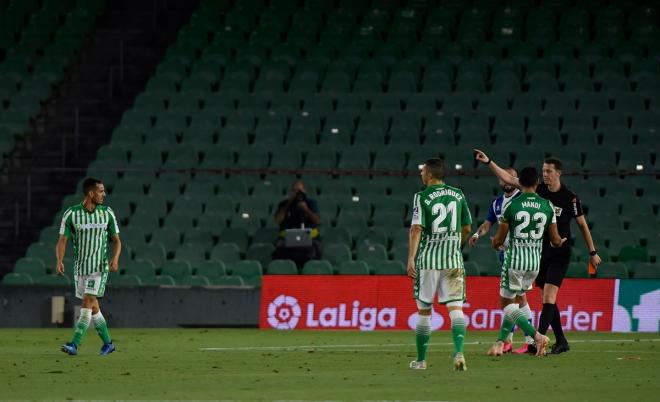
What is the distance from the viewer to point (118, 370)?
554 inches

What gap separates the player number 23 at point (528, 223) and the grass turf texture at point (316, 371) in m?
1.42

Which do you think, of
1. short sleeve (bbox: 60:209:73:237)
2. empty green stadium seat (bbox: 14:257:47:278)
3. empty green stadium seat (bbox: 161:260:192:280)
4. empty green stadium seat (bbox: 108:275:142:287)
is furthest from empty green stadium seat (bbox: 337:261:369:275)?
short sleeve (bbox: 60:209:73:237)

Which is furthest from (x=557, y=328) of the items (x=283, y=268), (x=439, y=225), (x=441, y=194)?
(x=283, y=268)

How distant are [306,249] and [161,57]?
9.44 m

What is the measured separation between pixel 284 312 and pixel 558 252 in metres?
7.41

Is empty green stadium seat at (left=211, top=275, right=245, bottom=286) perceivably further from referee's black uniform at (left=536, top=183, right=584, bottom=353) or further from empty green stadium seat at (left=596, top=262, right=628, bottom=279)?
referee's black uniform at (left=536, top=183, right=584, bottom=353)

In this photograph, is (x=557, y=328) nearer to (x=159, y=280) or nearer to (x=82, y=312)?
(x=82, y=312)

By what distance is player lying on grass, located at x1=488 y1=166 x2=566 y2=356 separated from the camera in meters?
15.6

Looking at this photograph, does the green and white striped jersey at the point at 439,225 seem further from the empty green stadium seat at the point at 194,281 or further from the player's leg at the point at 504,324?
the empty green stadium seat at the point at 194,281

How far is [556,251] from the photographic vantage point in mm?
16531

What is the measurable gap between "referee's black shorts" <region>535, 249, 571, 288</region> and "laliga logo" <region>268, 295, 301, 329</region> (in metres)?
7.06

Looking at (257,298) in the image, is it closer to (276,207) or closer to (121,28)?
A: (276,207)

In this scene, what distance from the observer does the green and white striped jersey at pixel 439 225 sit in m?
13.8

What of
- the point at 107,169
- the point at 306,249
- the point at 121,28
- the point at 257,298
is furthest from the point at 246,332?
the point at 121,28
